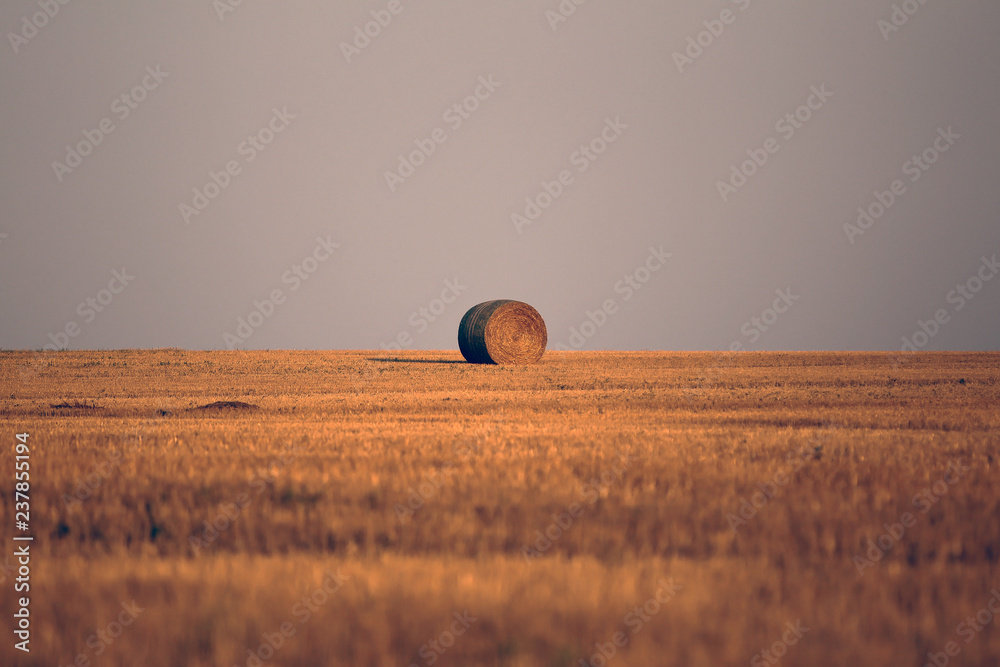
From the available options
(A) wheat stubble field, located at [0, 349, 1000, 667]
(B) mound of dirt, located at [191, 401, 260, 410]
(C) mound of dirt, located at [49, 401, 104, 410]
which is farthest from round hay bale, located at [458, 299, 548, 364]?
(A) wheat stubble field, located at [0, 349, 1000, 667]

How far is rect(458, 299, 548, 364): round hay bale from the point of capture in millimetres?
29875

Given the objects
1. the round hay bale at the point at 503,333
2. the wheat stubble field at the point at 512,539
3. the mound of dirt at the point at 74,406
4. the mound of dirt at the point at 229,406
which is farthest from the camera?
the round hay bale at the point at 503,333

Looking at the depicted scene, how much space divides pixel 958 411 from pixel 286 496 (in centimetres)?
1265

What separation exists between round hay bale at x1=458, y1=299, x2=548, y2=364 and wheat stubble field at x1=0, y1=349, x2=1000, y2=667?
16.4 metres

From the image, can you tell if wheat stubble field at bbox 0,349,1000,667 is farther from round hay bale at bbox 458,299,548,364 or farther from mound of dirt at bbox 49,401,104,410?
round hay bale at bbox 458,299,548,364

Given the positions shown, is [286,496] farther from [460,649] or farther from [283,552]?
[460,649]

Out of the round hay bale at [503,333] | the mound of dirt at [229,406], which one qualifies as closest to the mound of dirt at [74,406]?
the mound of dirt at [229,406]

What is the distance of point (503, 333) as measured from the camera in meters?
30.3

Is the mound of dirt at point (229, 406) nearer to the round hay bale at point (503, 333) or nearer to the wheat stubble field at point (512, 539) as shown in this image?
the wheat stubble field at point (512, 539)

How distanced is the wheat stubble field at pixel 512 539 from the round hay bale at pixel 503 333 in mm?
16384

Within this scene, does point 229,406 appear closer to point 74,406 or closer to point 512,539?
point 74,406

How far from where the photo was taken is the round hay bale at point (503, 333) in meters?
29.9

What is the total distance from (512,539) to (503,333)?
24.6 m

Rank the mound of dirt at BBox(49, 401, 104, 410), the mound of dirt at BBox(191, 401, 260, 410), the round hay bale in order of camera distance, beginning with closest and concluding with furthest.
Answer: the mound of dirt at BBox(191, 401, 260, 410)
the mound of dirt at BBox(49, 401, 104, 410)
the round hay bale
